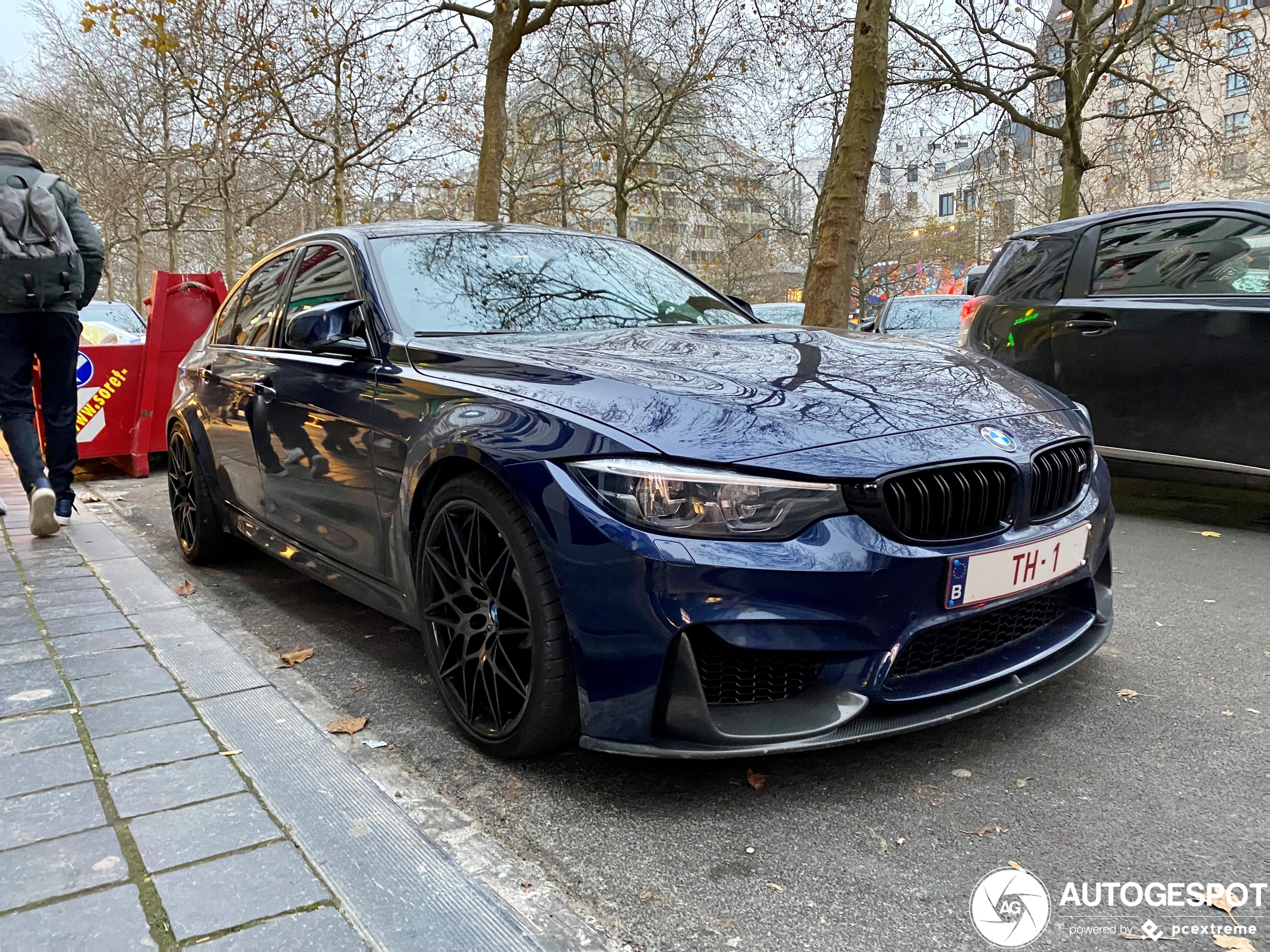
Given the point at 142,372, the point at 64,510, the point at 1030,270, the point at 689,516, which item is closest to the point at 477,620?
the point at 689,516

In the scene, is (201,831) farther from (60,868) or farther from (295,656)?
(295,656)

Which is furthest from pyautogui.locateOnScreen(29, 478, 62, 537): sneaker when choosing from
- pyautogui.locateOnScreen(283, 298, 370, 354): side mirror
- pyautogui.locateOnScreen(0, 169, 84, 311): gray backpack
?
pyautogui.locateOnScreen(283, 298, 370, 354): side mirror

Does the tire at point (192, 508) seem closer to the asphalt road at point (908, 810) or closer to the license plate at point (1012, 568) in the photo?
the asphalt road at point (908, 810)

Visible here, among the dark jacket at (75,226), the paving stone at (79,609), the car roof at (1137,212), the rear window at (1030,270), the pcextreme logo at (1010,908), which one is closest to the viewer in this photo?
the pcextreme logo at (1010,908)

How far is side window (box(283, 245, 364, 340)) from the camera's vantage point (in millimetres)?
3465

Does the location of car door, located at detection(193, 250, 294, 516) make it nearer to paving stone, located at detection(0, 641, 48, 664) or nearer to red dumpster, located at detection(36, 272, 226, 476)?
paving stone, located at detection(0, 641, 48, 664)

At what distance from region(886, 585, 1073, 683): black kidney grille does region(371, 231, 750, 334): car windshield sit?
1564 mm

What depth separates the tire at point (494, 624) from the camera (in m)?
2.30

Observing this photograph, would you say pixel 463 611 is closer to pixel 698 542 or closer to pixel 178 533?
pixel 698 542

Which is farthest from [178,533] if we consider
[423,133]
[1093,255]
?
[423,133]

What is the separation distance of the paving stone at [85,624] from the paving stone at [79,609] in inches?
1.1

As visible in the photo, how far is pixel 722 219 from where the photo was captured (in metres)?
29.0

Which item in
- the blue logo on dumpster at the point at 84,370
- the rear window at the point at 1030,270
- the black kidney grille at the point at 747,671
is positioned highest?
the rear window at the point at 1030,270

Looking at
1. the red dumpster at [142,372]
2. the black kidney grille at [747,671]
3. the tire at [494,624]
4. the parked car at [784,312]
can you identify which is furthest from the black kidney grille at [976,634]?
the parked car at [784,312]
